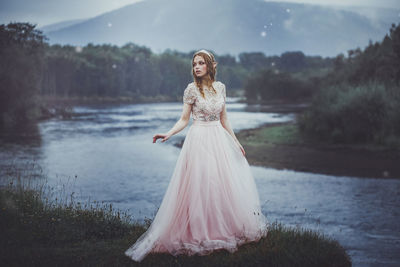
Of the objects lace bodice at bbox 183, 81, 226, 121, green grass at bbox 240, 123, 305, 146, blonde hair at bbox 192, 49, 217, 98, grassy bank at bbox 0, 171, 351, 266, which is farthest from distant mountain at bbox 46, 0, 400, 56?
grassy bank at bbox 0, 171, 351, 266

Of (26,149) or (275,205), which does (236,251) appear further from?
(26,149)

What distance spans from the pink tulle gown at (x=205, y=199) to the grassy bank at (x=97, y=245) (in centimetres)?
16

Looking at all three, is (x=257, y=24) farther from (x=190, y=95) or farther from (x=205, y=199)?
(x=205, y=199)

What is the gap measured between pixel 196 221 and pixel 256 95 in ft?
247

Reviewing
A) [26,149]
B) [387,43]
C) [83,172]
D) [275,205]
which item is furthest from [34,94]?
[275,205]

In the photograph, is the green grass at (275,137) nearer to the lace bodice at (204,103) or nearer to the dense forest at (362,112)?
the dense forest at (362,112)

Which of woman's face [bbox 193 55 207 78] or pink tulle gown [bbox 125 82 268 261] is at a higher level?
woman's face [bbox 193 55 207 78]

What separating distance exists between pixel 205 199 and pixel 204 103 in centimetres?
119

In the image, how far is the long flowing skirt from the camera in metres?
4.86

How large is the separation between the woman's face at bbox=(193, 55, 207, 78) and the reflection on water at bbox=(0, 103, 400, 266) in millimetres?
3966

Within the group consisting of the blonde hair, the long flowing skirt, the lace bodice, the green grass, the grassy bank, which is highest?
the blonde hair

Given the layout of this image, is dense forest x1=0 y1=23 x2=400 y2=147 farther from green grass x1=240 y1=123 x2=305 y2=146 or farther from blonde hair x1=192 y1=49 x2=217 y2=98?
blonde hair x1=192 y1=49 x2=217 y2=98

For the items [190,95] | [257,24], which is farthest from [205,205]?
[257,24]

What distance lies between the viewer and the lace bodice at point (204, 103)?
5.05 metres
